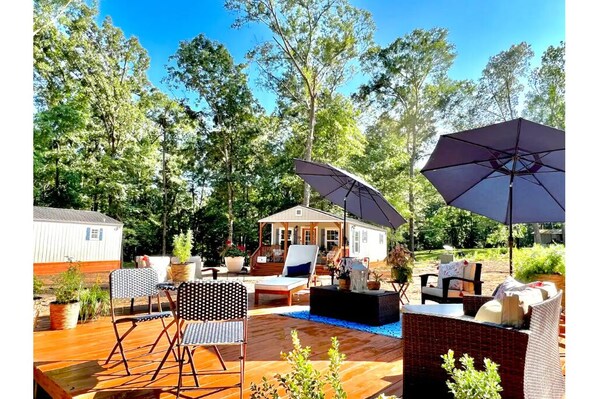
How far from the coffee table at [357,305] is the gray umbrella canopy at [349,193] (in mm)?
1600

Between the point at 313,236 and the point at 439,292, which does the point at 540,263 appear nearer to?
the point at 439,292

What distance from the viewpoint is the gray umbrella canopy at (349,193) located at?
638 centimetres

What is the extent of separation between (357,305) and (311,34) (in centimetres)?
1244

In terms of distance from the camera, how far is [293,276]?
7.46 metres

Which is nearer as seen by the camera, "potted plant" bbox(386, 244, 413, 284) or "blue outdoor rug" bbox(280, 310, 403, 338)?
"blue outdoor rug" bbox(280, 310, 403, 338)

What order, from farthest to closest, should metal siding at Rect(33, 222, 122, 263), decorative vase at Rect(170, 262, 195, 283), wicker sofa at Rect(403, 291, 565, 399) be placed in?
1. metal siding at Rect(33, 222, 122, 263)
2. decorative vase at Rect(170, 262, 195, 283)
3. wicker sofa at Rect(403, 291, 565, 399)

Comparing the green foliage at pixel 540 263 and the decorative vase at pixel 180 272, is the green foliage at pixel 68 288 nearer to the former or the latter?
the decorative vase at pixel 180 272

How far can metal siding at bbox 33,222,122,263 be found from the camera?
13102 mm

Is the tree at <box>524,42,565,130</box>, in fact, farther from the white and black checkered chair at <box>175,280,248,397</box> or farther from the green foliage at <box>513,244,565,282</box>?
the white and black checkered chair at <box>175,280,248,397</box>

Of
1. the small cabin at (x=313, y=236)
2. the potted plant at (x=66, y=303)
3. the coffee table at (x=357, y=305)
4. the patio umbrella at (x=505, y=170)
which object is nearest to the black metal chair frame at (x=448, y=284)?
the coffee table at (x=357, y=305)

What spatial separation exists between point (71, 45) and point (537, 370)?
1843 cm

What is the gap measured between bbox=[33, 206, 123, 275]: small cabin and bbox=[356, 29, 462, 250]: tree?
12.3 meters

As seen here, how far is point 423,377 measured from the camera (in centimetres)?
251

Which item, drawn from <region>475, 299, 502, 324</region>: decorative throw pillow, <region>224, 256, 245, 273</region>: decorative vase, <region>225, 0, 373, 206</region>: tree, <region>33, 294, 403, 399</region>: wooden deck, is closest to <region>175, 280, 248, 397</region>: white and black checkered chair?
<region>33, 294, 403, 399</region>: wooden deck
